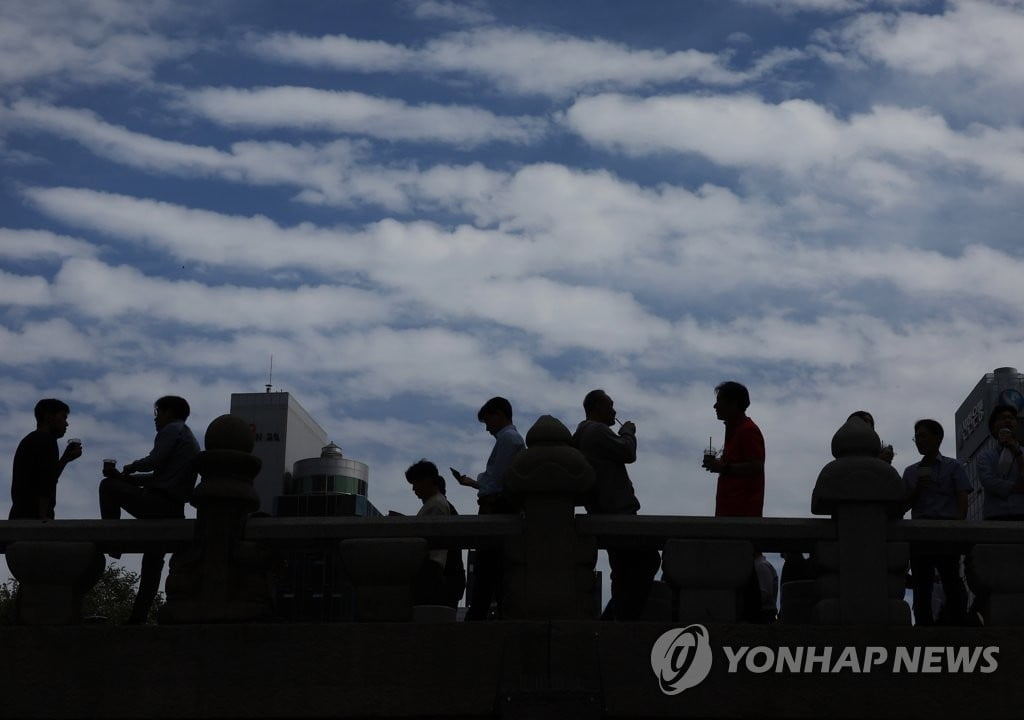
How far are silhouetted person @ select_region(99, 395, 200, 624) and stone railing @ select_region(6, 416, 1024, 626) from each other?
0.51 m

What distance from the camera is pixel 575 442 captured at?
980 cm

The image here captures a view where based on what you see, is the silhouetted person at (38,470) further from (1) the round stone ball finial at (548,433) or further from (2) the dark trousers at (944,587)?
(2) the dark trousers at (944,587)

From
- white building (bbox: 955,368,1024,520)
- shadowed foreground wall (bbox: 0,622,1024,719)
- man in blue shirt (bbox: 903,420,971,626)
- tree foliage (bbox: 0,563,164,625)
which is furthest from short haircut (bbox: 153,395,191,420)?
white building (bbox: 955,368,1024,520)

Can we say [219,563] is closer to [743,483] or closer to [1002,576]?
[743,483]

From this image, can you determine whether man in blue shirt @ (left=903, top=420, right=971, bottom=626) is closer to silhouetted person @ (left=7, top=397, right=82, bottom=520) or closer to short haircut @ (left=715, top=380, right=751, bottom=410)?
short haircut @ (left=715, top=380, right=751, bottom=410)

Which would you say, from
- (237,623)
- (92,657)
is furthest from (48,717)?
(237,623)

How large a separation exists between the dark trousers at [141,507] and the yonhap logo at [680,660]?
12.3ft

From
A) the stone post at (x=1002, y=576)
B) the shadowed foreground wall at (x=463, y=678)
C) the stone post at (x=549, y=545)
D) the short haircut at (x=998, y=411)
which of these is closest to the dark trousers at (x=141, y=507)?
the shadowed foreground wall at (x=463, y=678)

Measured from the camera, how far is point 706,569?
29.7ft

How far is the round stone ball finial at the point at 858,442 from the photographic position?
9.23 m

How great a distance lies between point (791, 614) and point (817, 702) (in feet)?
3.31

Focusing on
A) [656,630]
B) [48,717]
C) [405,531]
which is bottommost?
[48,717]

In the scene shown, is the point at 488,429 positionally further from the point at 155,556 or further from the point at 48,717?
the point at 48,717

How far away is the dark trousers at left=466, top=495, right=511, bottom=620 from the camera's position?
32.8 feet
